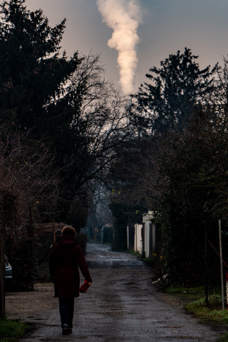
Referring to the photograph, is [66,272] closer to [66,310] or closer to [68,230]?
[66,310]

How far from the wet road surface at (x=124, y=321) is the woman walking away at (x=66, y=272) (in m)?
0.41

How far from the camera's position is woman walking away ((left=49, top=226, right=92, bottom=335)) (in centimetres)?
1058

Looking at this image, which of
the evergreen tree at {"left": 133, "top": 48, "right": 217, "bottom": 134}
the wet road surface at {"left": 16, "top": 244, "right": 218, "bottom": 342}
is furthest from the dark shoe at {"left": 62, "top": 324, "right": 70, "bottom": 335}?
the evergreen tree at {"left": 133, "top": 48, "right": 217, "bottom": 134}

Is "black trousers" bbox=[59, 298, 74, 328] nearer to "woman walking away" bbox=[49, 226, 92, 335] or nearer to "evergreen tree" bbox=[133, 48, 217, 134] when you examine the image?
"woman walking away" bbox=[49, 226, 92, 335]

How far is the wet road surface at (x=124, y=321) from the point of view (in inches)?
397

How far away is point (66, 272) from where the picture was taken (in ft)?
35.2

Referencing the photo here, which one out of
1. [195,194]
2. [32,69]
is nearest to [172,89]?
[32,69]

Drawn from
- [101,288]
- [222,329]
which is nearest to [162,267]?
[101,288]

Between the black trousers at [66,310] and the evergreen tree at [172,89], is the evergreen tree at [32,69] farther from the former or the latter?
the black trousers at [66,310]

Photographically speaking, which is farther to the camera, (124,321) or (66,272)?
(124,321)

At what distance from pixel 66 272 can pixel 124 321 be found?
2185 mm

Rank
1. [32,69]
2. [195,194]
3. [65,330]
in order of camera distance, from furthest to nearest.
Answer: [32,69] < [195,194] < [65,330]

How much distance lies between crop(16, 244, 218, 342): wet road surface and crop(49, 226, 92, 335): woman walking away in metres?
0.41

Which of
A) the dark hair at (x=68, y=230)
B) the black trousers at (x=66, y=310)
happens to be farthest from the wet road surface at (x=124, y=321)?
the dark hair at (x=68, y=230)
